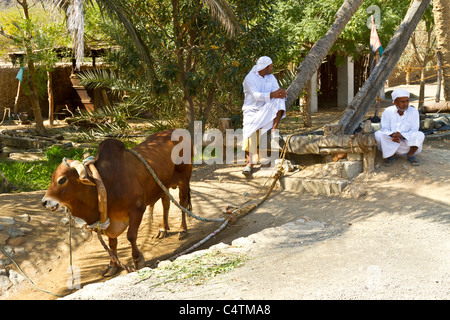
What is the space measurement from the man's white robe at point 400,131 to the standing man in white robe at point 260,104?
65.4 inches

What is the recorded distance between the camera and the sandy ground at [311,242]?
4027 mm

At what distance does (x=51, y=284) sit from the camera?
5.58 metres

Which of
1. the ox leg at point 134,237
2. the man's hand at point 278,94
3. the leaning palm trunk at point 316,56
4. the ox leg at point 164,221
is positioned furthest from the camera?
the leaning palm trunk at point 316,56

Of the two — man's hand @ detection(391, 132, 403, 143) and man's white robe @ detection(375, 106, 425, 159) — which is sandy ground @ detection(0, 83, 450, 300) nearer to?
man's white robe @ detection(375, 106, 425, 159)

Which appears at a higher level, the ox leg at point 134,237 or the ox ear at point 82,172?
the ox ear at point 82,172

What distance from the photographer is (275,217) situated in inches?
269

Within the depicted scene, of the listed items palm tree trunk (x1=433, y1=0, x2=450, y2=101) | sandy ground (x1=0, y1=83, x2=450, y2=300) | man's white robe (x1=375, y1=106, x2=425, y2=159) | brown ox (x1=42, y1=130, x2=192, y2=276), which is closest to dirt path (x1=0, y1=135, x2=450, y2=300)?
sandy ground (x1=0, y1=83, x2=450, y2=300)

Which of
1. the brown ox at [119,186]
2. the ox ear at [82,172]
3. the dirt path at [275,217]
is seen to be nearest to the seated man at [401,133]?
the dirt path at [275,217]

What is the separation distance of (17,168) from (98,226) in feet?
16.1

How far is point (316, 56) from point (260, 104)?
7.62 ft

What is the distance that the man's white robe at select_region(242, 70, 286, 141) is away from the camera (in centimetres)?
827

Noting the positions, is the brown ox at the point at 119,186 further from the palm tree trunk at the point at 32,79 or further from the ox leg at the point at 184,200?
the palm tree trunk at the point at 32,79

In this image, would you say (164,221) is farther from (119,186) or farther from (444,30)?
(444,30)

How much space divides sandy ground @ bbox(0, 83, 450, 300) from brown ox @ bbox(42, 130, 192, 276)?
65cm
